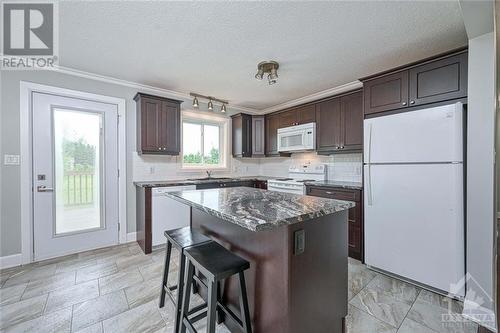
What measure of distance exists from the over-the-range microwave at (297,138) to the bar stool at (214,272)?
8.73 ft

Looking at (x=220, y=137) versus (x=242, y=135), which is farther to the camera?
(x=220, y=137)

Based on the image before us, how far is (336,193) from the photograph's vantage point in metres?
3.00

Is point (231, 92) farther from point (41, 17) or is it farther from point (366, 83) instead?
point (41, 17)

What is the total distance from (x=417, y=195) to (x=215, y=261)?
208 cm

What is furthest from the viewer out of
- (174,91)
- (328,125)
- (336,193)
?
(174,91)

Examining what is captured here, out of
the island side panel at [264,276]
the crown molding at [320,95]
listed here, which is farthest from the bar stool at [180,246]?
the crown molding at [320,95]

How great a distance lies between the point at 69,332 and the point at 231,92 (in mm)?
3431

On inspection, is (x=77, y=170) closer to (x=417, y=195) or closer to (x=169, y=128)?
(x=169, y=128)

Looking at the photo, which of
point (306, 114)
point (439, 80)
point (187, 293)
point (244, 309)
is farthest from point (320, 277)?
point (306, 114)

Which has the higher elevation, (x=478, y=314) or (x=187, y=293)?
(x=187, y=293)

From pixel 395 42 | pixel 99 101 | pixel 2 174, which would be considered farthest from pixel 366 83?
pixel 2 174

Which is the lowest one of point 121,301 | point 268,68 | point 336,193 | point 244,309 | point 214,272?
point 121,301

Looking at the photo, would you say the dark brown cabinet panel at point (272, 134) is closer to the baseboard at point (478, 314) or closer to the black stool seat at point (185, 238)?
the black stool seat at point (185, 238)

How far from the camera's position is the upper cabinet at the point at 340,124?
315 centimetres
